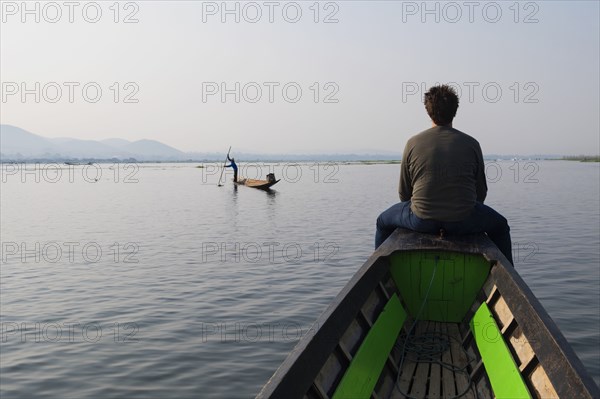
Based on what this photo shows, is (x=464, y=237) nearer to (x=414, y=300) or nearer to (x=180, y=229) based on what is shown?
(x=414, y=300)

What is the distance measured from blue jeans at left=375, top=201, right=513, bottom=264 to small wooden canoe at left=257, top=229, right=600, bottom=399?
108 millimetres

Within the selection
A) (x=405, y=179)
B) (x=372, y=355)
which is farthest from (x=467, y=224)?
(x=372, y=355)

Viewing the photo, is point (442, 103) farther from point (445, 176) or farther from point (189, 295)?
point (189, 295)

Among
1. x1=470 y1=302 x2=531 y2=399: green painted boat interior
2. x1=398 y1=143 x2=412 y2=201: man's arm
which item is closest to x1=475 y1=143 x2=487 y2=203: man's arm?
x1=398 y1=143 x2=412 y2=201: man's arm

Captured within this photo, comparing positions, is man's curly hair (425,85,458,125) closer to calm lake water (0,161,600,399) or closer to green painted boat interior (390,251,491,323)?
green painted boat interior (390,251,491,323)

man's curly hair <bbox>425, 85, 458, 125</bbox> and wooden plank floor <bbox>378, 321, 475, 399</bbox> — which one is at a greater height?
man's curly hair <bbox>425, 85, 458, 125</bbox>

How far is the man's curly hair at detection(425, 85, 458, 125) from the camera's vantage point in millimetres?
5789

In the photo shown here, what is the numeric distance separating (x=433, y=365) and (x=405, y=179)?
2.00m

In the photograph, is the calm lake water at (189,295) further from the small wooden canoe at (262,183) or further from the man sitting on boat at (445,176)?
the small wooden canoe at (262,183)

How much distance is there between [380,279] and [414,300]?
73 centimetres

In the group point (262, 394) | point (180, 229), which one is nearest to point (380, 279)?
point (262, 394)

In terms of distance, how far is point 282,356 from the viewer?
785cm

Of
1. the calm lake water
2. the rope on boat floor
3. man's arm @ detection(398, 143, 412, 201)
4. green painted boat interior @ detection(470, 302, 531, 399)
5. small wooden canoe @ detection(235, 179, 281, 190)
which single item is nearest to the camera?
green painted boat interior @ detection(470, 302, 531, 399)

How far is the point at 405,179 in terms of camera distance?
6184mm
